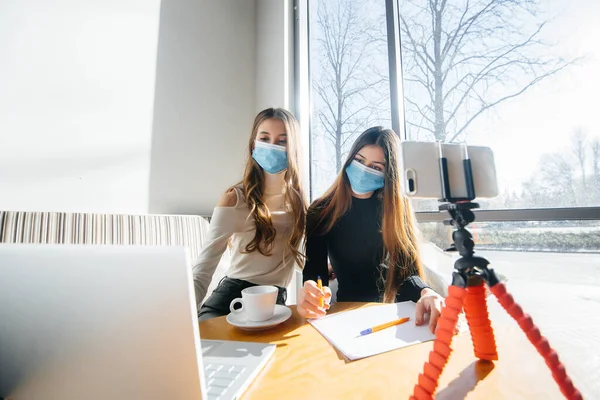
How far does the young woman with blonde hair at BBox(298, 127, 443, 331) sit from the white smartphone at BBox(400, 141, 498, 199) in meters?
0.57

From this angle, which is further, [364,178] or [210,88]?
[210,88]

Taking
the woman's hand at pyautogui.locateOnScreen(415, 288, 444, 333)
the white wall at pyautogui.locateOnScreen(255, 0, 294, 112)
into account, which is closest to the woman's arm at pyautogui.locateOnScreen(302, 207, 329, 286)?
the woman's hand at pyautogui.locateOnScreen(415, 288, 444, 333)

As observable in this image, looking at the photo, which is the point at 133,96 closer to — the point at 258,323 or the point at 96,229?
the point at 96,229

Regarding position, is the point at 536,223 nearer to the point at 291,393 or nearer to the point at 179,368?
the point at 291,393

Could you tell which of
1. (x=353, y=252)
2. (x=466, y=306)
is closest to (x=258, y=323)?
(x=466, y=306)

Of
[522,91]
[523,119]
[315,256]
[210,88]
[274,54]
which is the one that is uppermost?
[274,54]

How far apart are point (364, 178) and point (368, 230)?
0.21m

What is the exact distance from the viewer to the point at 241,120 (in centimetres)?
216

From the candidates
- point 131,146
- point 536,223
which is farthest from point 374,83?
point 131,146

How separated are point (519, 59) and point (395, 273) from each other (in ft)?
3.61

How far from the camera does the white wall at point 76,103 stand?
3.80 feet

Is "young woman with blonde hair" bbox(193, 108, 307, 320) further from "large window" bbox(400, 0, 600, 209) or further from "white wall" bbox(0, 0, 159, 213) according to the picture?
"white wall" bbox(0, 0, 159, 213)

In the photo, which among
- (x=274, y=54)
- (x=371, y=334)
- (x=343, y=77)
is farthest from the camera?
(x=274, y=54)

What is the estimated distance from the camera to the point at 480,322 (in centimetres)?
35
